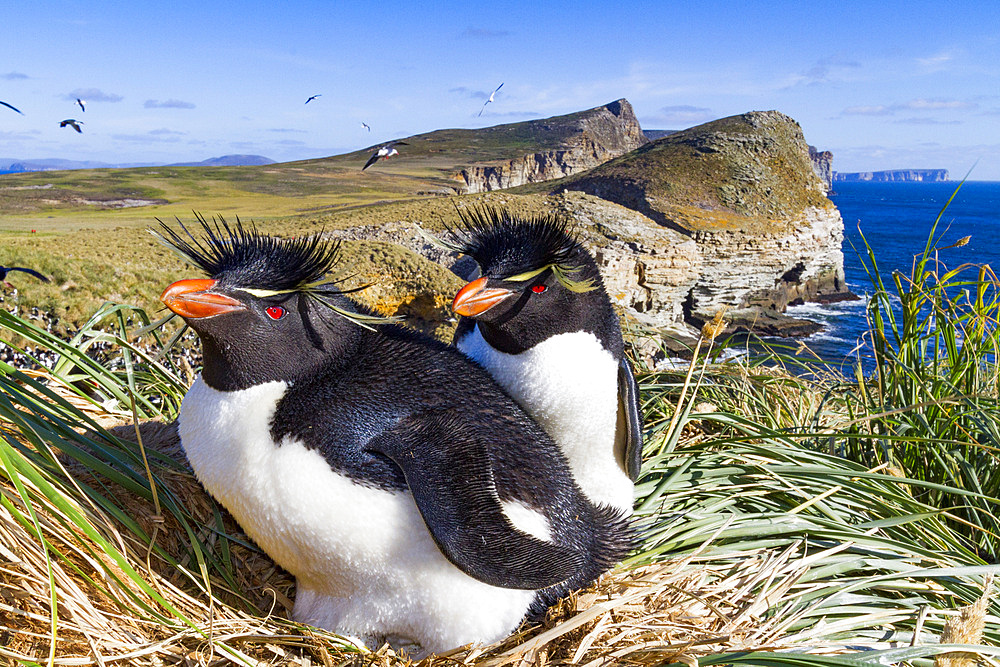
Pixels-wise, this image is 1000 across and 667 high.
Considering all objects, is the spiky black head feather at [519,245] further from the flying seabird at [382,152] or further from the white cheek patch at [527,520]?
the flying seabird at [382,152]

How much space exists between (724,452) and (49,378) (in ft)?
7.99

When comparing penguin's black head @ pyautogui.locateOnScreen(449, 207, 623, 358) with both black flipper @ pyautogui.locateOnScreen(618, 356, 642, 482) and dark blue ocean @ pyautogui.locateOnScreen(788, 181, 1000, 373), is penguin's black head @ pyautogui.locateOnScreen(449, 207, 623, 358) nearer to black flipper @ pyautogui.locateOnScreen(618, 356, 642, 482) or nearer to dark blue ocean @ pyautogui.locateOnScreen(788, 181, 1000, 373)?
black flipper @ pyautogui.locateOnScreen(618, 356, 642, 482)

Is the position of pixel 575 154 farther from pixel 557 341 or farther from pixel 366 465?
pixel 366 465

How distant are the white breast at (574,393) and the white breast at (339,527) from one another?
1.52ft

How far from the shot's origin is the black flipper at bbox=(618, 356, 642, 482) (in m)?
1.82

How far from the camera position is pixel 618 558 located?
156 cm

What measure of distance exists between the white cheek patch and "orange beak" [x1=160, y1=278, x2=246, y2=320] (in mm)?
750

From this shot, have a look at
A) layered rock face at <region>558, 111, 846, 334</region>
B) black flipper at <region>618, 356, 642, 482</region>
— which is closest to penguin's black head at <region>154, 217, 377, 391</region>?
black flipper at <region>618, 356, 642, 482</region>

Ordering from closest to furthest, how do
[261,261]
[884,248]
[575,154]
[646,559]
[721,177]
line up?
[261,261], [646,559], [721,177], [884,248], [575,154]

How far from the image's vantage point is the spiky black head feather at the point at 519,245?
1583 millimetres

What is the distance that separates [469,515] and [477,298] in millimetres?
518

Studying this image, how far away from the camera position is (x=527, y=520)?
135cm

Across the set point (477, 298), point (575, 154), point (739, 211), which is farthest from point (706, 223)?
point (575, 154)

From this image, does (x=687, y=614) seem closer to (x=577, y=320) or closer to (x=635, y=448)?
(x=635, y=448)
